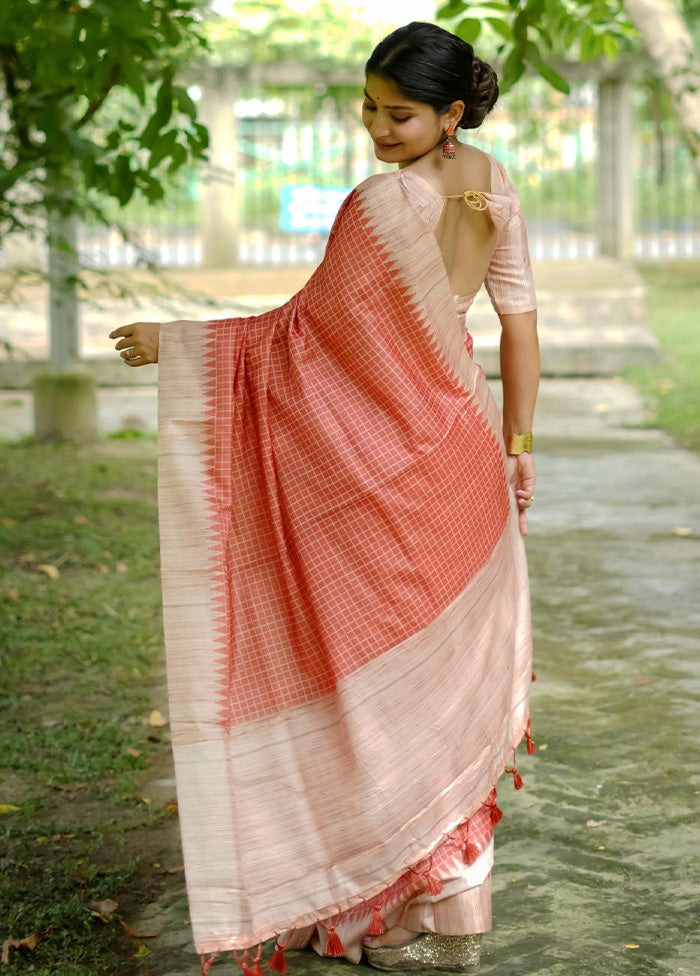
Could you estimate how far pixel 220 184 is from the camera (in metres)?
13.4

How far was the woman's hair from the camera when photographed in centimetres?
247

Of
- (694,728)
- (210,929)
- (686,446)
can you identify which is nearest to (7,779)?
(210,929)

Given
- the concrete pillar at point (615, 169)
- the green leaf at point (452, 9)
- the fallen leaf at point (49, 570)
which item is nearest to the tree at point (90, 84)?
the green leaf at point (452, 9)

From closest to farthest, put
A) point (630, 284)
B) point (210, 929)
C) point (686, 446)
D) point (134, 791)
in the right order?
1. point (210, 929)
2. point (134, 791)
3. point (686, 446)
4. point (630, 284)

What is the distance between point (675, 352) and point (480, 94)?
8.94m

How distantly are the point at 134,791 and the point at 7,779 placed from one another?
1.20 ft

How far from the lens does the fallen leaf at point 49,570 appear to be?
5.43m

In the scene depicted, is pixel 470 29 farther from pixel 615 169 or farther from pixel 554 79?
pixel 615 169

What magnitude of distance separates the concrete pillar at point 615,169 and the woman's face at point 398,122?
12.1 m

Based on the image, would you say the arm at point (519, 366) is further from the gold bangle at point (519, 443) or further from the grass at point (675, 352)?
the grass at point (675, 352)

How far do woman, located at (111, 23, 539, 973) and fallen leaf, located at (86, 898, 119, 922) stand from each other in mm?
519

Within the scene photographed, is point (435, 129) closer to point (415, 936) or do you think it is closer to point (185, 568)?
point (185, 568)

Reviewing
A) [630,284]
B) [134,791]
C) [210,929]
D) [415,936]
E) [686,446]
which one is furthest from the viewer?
[630,284]

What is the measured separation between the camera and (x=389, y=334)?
2.47 metres
